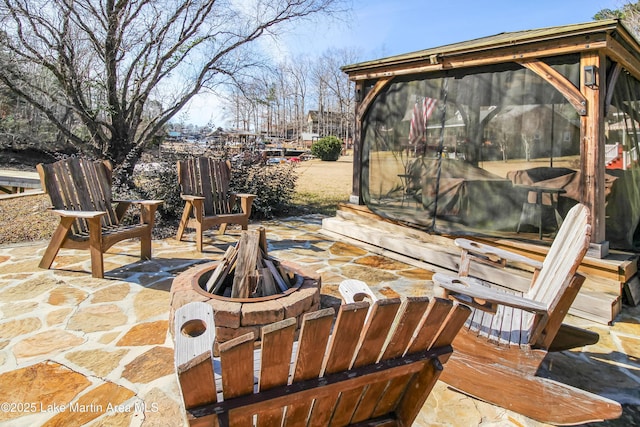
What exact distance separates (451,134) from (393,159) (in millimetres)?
912

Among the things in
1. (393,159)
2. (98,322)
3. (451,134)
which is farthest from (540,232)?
(98,322)

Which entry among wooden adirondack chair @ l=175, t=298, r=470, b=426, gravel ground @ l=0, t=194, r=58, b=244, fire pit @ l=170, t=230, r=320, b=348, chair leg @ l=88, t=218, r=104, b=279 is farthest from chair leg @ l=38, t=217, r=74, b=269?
wooden adirondack chair @ l=175, t=298, r=470, b=426

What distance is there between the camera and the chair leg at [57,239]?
3.47 metres

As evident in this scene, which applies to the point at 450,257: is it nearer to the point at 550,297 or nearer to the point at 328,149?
the point at 550,297

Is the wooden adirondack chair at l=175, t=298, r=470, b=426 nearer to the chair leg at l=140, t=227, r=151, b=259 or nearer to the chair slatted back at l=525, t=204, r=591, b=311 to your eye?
the chair slatted back at l=525, t=204, r=591, b=311

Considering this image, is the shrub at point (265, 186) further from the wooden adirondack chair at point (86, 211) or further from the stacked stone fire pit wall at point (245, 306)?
the stacked stone fire pit wall at point (245, 306)

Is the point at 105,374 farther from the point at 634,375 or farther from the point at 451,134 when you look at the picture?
the point at 451,134

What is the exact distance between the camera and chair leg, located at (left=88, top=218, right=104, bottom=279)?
346 centimetres

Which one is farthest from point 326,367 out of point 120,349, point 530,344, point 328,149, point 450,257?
point 328,149

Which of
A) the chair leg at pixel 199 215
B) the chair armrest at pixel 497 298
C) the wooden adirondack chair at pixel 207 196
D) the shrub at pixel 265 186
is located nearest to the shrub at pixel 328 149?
the shrub at pixel 265 186

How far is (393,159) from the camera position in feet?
16.5

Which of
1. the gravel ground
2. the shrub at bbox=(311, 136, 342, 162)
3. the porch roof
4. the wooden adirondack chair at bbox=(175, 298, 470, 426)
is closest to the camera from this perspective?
the wooden adirondack chair at bbox=(175, 298, 470, 426)

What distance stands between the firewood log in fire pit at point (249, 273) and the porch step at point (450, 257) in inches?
84.9

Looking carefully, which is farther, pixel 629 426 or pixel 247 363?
pixel 629 426
